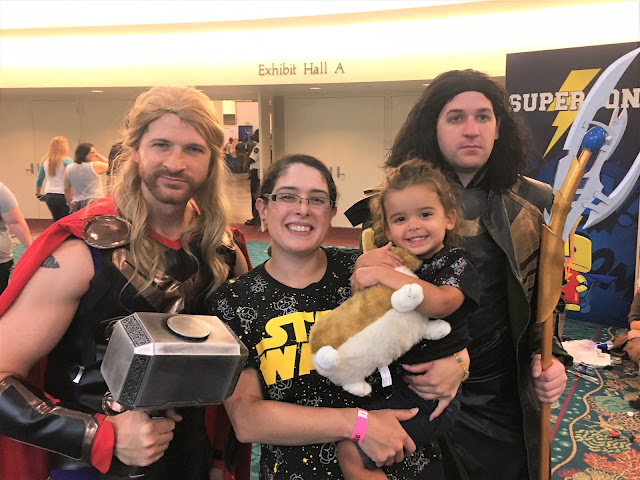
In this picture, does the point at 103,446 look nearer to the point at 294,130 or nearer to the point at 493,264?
the point at 493,264

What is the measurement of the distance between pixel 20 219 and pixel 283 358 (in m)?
3.33

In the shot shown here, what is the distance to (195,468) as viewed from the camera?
1646mm

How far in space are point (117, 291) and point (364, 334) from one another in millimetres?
685

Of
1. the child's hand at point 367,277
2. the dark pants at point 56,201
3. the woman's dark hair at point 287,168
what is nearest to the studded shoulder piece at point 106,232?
the woman's dark hair at point 287,168

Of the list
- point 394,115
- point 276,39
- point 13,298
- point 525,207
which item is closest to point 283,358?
point 13,298

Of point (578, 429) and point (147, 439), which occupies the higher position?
point (147, 439)

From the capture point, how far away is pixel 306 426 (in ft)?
4.34

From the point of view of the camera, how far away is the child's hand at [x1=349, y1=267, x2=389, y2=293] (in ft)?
4.54

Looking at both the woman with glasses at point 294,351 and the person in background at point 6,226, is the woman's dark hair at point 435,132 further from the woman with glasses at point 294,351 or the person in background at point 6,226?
the person in background at point 6,226

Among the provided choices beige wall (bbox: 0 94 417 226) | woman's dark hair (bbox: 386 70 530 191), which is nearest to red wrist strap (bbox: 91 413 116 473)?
woman's dark hair (bbox: 386 70 530 191)

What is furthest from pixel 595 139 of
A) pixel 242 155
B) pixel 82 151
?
pixel 242 155

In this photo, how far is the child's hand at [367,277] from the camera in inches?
54.4

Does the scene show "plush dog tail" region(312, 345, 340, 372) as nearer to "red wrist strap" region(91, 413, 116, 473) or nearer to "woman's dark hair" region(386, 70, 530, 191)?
"red wrist strap" region(91, 413, 116, 473)

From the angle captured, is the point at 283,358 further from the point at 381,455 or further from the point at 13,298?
the point at 13,298
